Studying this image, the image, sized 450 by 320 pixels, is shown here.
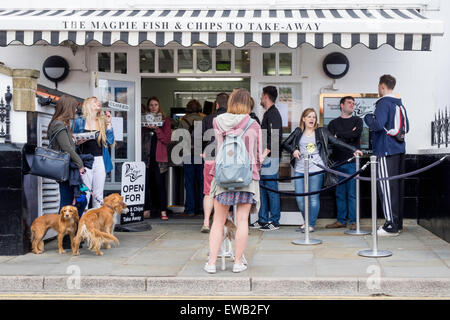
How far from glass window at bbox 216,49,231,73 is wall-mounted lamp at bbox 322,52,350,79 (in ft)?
5.41

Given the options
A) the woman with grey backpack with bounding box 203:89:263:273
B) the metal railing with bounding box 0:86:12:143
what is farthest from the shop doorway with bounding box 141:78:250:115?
the woman with grey backpack with bounding box 203:89:263:273

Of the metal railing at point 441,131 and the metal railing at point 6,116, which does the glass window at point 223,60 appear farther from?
the metal railing at point 6,116

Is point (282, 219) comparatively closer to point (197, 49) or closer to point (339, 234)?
point (339, 234)

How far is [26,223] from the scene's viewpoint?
23.4 ft

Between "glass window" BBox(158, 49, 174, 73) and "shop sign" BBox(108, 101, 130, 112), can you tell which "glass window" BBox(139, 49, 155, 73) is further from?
"shop sign" BBox(108, 101, 130, 112)

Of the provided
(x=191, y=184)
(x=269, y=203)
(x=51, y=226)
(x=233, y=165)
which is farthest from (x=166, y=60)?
(x=233, y=165)

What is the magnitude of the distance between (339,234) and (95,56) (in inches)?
201

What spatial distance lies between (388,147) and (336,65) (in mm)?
2105

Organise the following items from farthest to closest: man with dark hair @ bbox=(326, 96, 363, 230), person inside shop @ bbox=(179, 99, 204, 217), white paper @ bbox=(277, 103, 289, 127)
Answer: person inside shop @ bbox=(179, 99, 204, 217)
white paper @ bbox=(277, 103, 289, 127)
man with dark hair @ bbox=(326, 96, 363, 230)

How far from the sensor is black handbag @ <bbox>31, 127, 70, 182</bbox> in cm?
691

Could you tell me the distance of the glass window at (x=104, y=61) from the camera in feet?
33.1

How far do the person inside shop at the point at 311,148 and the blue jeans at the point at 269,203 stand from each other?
39 centimetres

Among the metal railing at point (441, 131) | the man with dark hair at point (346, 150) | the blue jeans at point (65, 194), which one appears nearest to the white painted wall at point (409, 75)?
Answer: the metal railing at point (441, 131)

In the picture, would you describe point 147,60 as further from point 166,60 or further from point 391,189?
point 391,189
